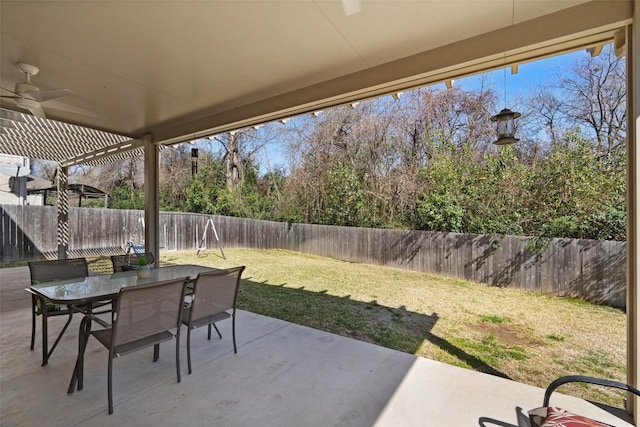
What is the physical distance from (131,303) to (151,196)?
11.8ft

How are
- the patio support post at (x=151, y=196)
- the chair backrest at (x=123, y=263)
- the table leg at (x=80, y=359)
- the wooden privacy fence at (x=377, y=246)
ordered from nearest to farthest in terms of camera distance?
the table leg at (x=80, y=359) → the chair backrest at (x=123, y=263) → the wooden privacy fence at (x=377, y=246) → the patio support post at (x=151, y=196)

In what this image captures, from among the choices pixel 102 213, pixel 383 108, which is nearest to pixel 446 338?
pixel 383 108

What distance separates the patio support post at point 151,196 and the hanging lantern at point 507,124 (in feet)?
16.2

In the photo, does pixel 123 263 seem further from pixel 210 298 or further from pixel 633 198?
pixel 633 198

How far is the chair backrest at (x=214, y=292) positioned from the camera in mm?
2328

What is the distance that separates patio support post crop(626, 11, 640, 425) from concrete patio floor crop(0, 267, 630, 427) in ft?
1.41

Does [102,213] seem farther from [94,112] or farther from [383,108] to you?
[383,108]

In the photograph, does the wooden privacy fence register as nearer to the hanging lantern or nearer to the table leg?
the hanging lantern

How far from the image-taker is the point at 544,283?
5.18 meters

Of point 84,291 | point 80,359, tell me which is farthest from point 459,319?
point 84,291

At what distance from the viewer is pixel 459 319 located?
160 inches

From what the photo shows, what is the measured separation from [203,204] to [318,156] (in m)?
5.49

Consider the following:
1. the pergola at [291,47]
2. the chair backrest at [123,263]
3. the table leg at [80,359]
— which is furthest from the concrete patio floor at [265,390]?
the pergola at [291,47]

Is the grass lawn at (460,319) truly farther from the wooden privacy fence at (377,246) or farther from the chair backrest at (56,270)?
the chair backrest at (56,270)
